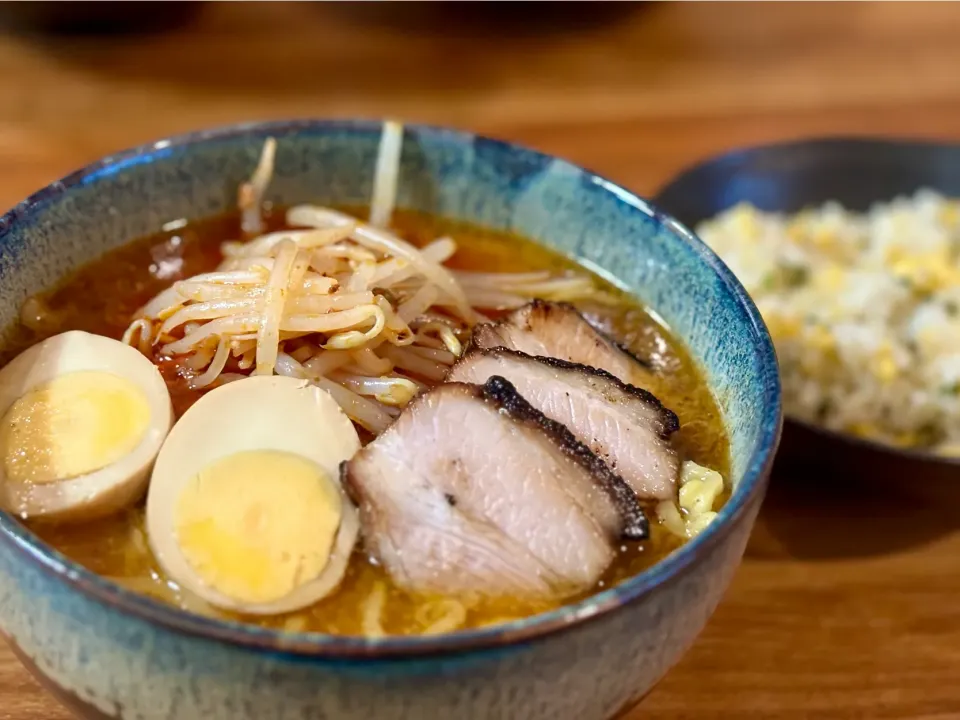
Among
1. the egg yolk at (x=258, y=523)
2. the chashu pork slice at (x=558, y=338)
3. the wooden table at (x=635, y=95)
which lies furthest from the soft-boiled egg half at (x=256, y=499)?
the wooden table at (x=635, y=95)

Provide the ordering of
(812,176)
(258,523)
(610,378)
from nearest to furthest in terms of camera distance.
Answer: (258,523), (610,378), (812,176)

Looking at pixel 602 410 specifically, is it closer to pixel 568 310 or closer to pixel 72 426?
pixel 568 310

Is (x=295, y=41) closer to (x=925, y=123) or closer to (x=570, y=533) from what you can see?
(x=925, y=123)

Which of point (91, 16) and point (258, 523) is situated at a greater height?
point (91, 16)

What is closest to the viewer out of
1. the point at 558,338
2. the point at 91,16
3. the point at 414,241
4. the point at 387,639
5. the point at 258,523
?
the point at 387,639

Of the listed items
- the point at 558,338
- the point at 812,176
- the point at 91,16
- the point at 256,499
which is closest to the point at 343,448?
the point at 256,499

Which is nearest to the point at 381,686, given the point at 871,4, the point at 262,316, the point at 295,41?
the point at 262,316

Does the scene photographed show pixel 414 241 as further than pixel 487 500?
Yes
